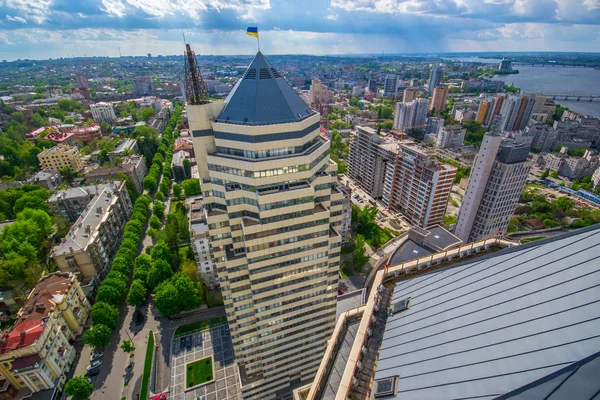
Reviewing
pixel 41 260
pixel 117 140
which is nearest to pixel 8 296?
pixel 41 260

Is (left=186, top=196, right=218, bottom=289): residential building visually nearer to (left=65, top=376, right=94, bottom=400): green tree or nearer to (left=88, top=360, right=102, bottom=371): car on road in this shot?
(left=88, top=360, right=102, bottom=371): car on road

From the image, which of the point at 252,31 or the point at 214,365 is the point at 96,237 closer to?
the point at 214,365

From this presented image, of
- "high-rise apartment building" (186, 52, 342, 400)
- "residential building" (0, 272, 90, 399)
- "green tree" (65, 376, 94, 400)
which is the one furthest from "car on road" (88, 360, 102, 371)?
"high-rise apartment building" (186, 52, 342, 400)

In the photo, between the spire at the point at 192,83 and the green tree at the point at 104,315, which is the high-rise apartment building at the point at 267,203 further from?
the green tree at the point at 104,315

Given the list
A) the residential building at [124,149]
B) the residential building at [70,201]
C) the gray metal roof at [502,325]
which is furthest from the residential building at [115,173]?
the gray metal roof at [502,325]

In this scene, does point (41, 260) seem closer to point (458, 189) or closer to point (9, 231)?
point (9, 231)

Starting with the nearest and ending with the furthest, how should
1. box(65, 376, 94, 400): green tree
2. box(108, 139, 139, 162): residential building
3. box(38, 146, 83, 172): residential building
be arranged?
box(65, 376, 94, 400): green tree < box(38, 146, 83, 172): residential building < box(108, 139, 139, 162): residential building

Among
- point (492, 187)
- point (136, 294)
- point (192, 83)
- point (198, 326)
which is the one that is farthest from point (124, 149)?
point (492, 187)
